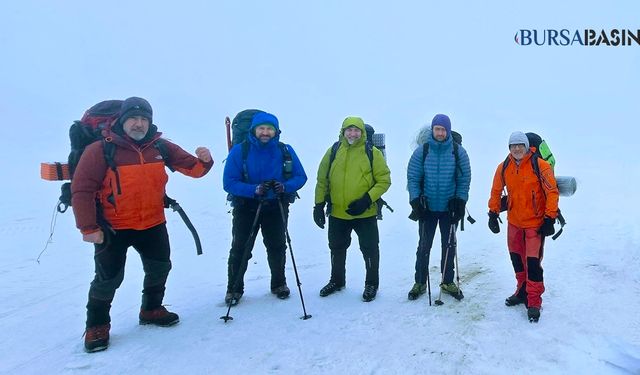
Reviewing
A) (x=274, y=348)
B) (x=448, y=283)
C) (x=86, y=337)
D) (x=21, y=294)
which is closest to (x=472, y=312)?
(x=448, y=283)

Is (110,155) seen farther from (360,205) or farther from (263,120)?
(360,205)

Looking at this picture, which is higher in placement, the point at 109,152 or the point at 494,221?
the point at 109,152

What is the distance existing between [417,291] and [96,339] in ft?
12.4

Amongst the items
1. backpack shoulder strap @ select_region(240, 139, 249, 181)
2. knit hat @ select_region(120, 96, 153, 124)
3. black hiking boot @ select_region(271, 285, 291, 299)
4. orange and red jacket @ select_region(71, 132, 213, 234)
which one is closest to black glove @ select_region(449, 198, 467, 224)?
black hiking boot @ select_region(271, 285, 291, 299)

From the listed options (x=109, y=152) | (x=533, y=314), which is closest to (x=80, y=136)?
(x=109, y=152)

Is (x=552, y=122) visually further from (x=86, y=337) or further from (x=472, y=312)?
(x=86, y=337)

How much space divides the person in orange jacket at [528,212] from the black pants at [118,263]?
411cm

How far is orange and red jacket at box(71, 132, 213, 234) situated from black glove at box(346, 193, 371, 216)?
7.45 ft

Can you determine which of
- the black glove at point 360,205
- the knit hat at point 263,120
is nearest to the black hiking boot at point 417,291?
the black glove at point 360,205

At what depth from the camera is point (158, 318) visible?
5.34 m

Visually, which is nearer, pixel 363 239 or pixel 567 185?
pixel 567 185

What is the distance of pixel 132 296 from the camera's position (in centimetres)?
661

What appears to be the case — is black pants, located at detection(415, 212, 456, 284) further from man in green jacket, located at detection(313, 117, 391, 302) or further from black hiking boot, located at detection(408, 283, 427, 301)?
man in green jacket, located at detection(313, 117, 391, 302)

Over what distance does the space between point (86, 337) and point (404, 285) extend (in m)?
4.10
